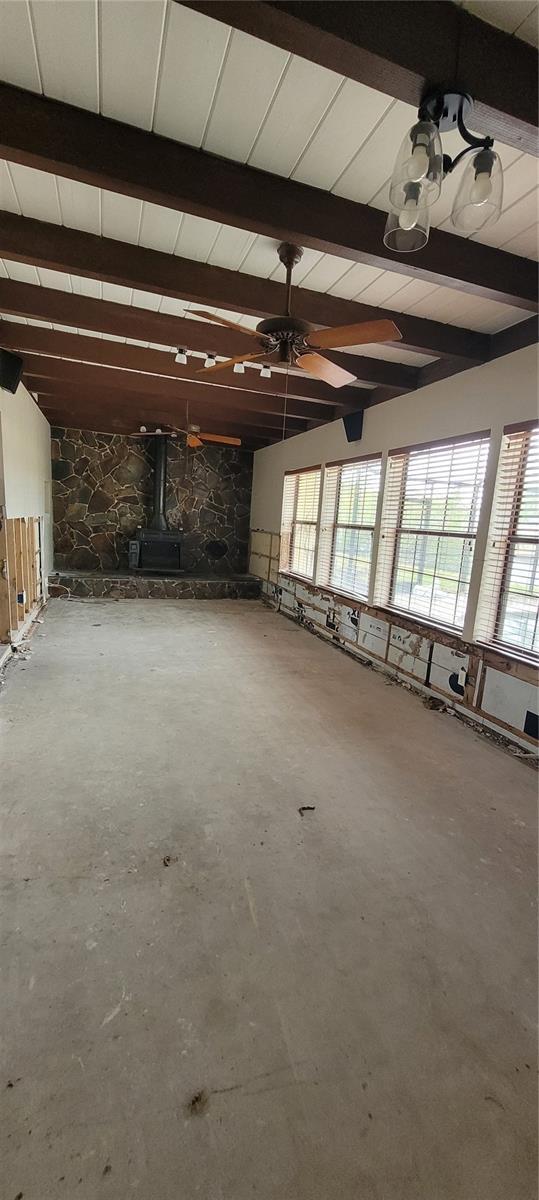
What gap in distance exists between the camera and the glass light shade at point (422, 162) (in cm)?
107

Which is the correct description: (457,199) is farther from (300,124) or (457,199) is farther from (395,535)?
(395,535)

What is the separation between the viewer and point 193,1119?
3.77 feet

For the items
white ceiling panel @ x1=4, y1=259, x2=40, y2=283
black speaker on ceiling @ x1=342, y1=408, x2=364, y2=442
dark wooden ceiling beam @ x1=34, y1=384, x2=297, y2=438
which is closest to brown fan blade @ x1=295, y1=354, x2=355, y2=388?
white ceiling panel @ x1=4, y1=259, x2=40, y2=283

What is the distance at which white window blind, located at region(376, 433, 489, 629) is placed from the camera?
12.1ft

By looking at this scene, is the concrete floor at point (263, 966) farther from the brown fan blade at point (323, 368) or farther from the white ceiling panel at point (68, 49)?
the white ceiling panel at point (68, 49)

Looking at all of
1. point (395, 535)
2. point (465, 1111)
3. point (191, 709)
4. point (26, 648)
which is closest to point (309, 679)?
point (191, 709)

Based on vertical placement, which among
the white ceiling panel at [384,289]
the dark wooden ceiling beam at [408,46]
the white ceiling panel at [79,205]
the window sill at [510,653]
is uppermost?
the white ceiling panel at [79,205]

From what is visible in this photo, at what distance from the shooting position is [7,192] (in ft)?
7.39

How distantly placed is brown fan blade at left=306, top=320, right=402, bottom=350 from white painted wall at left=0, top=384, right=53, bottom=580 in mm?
3373

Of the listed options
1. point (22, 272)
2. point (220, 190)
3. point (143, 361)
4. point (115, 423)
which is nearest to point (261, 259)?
point (220, 190)

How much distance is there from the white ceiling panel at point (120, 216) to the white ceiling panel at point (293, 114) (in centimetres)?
71

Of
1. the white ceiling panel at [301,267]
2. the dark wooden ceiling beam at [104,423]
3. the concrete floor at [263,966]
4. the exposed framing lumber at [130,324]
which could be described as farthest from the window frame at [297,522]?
the concrete floor at [263,966]

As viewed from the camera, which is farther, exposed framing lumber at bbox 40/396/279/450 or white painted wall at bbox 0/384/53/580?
exposed framing lumber at bbox 40/396/279/450

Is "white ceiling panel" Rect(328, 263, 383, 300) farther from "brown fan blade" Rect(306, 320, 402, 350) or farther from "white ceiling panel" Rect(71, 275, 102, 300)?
"white ceiling panel" Rect(71, 275, 102, 300)
